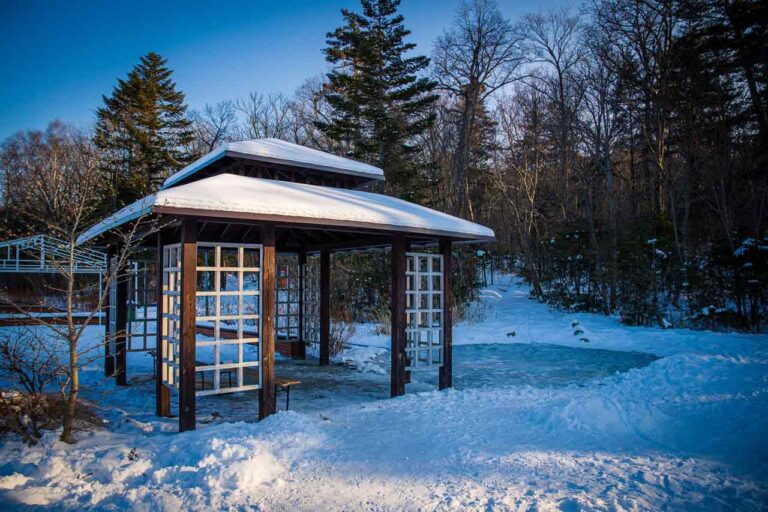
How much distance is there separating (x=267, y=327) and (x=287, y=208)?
1.42 m

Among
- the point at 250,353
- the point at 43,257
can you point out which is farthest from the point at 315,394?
the point at 43,257

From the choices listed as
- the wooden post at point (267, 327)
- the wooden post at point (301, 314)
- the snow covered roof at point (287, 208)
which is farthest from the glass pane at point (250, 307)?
the wooden post at point (267, 327)

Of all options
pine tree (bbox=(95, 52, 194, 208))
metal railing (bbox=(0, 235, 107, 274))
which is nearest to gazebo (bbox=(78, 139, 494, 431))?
metal railing (bbox=(0, 235, 107, 274))

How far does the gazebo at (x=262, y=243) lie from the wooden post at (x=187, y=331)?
10 millimetres

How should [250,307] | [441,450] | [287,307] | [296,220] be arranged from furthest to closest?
[250,307] → [287,307] → [296,220] → [441,450]

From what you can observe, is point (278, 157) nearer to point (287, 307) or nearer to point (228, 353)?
point (287, 307)

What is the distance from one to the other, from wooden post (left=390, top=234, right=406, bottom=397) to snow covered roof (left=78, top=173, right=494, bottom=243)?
497 mm

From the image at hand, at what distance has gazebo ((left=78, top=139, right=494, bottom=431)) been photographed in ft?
16.1

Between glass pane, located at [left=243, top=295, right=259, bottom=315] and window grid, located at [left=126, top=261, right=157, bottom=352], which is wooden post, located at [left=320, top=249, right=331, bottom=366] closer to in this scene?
window grid, located at [left=126, top=261, right=157, bottom=352]

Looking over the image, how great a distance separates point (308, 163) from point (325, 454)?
15.8ft

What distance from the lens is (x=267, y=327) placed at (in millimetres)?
5508

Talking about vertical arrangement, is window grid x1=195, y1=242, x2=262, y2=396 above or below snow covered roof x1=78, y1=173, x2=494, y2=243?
below

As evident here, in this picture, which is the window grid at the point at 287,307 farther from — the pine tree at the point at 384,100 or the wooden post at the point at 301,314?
the pine tree at the point at 384,100

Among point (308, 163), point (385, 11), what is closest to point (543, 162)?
point (385, 11)
